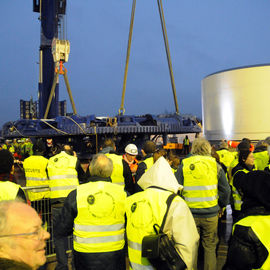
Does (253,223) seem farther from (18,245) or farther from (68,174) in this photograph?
(68,174)

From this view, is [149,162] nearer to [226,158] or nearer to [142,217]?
[142,217]

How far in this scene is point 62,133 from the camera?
1469 centimetres

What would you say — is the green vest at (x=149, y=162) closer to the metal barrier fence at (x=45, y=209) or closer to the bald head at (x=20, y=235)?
the metal barrier fence at (x=45, y=209)

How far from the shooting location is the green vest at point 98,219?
244 centimetres

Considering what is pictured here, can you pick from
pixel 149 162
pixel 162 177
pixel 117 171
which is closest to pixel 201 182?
pixel 149 162

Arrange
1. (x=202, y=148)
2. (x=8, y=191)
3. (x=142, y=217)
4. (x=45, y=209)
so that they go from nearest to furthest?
1. (x=142, y=217)
2. (x=8, y=191)
3. (x=202, y=148)
4. (x=45, y=209)

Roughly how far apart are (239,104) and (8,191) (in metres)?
24.8

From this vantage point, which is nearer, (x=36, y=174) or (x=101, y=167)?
(x=101, y=167)

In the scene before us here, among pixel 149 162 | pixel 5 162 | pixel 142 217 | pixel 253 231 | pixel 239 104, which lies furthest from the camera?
pixel 239 104

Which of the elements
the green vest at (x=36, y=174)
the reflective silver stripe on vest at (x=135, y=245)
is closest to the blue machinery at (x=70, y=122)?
the green vest at (x=36, y=174)

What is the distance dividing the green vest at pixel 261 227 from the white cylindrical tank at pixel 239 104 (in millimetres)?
23756

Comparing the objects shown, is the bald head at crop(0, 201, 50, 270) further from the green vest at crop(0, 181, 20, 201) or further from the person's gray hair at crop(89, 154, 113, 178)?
the green vest at crop(0, 181, 20, 201)

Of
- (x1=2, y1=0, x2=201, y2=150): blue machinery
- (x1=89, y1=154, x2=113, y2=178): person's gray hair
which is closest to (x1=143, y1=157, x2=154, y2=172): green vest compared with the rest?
(x1=89, y1=154, x2=113, y2=178): person's gray hair

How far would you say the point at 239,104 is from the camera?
81.3ft
